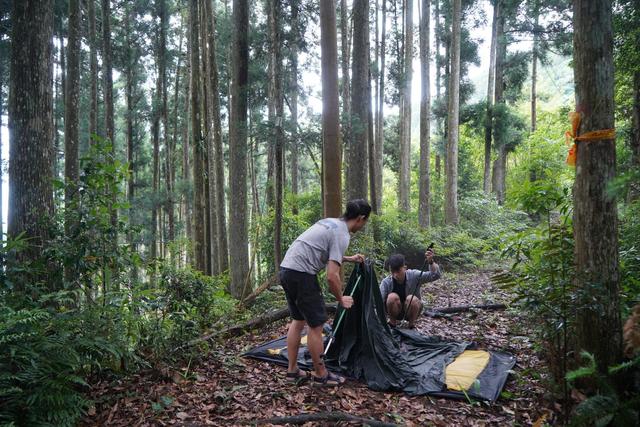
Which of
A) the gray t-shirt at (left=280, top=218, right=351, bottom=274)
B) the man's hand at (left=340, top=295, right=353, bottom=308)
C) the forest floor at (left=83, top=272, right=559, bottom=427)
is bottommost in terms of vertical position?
the forest floor at (left=83, top=272, right=559, bottom=427)

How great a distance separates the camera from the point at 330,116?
652 centimetres

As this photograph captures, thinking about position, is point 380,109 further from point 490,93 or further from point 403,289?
point 403,289

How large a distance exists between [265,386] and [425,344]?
6.95 ft

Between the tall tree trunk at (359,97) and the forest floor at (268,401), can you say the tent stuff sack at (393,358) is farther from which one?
the tall tree trunk at (359,97)

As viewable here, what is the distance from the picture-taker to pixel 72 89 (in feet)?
29.7

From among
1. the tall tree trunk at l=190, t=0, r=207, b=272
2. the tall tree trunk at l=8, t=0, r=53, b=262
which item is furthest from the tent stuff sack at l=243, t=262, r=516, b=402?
the tall tree trunk at l=190, t=0, r=207, b=272

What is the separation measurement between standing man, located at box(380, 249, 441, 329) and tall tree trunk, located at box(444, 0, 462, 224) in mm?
9674

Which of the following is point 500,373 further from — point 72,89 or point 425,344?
point 72,89

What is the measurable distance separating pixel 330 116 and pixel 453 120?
9450 millimetres

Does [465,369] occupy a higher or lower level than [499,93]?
lower

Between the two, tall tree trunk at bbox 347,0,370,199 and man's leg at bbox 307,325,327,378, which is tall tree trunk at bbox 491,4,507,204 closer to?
tall tree trunk at bbox 347,0,370,199

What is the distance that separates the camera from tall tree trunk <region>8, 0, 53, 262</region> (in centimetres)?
456

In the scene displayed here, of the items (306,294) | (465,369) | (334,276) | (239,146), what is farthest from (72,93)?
(465,369)

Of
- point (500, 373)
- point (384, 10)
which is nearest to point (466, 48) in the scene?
point (384, 10)
